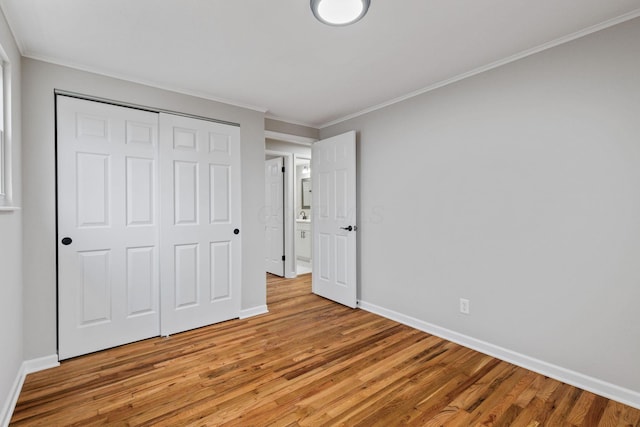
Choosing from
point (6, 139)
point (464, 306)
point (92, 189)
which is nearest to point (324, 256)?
point (464, 306)

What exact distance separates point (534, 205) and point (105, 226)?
11.2ft

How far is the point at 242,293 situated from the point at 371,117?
97.2 inches

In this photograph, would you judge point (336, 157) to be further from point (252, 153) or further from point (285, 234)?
point (285, 234)

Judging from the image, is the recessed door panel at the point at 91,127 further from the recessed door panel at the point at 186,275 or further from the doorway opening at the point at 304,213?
the doorway opening at the point at 304,213

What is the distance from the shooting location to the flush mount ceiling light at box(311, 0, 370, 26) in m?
1.70

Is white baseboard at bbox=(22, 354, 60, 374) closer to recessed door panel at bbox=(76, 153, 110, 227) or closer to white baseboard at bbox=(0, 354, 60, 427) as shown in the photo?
white baseboard at bbox=(0, 354, 60, 427)

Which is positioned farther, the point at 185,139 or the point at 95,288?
the point at 185,139

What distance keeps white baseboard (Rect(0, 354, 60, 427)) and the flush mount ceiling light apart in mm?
2828

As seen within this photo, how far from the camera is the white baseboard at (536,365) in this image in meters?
1.90

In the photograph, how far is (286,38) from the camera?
2.08 metres

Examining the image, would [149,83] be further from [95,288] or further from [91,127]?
[95,288]

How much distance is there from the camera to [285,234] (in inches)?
206

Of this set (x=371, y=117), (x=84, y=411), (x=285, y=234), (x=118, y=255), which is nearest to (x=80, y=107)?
(x=118, y=255)

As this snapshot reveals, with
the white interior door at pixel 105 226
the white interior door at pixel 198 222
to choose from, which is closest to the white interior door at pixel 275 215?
the white interior door at pixel 198 222
